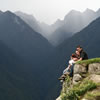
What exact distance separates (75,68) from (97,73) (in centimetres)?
154

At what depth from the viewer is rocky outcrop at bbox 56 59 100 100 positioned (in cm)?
951

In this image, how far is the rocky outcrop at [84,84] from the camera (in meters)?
9.51

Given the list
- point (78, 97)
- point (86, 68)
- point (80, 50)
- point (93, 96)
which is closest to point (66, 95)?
point (78, 97)

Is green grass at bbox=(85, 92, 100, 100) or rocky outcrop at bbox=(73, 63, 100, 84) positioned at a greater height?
rocky outcrop at bbox=(73, 63, 100, 84)

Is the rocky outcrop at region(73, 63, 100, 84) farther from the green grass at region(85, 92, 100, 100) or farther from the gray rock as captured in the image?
the green grass at region(85, 92, 100, 100)

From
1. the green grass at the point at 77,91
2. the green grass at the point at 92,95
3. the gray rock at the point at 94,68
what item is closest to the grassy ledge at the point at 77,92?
the green grass at the point at 77,91

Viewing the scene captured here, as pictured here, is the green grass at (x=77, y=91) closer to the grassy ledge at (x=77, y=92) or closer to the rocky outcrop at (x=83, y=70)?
the grassy ledge at (x=77, y=92)

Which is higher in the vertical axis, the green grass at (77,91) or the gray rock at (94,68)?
the gray rock at (94,68)

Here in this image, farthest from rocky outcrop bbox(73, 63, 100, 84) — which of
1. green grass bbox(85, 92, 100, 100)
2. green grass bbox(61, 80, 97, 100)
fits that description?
green grass bbox(85, 92, 100, 100)

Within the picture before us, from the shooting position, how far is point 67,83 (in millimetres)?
10391

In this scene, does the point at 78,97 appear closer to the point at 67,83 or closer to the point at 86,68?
the point at 67,83

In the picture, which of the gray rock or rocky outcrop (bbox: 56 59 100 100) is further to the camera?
the gray rock

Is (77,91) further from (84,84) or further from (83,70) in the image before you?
(83,70)

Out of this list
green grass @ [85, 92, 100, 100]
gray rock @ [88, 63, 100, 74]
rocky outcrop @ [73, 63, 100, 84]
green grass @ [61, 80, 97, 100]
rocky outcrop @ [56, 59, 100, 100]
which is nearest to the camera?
green grass @ [85, 92, 100, 100]
